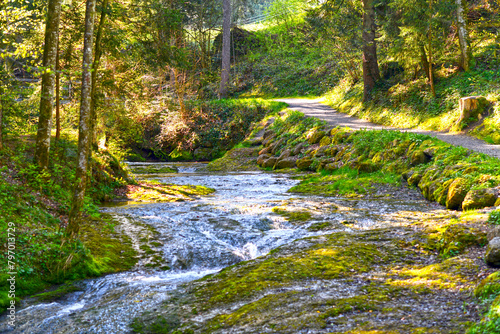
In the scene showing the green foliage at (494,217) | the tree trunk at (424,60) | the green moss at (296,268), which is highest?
the tree trunk at (424,60)

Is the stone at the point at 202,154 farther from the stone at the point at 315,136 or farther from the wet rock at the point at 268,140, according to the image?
the stone at the point at 315,136

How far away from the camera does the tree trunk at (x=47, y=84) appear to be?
332 inches

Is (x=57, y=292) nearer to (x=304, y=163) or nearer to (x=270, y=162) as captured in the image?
(x=304, y=163)

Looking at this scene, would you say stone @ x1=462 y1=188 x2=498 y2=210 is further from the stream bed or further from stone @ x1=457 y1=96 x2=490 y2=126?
stone @ x1=457 y1=96 x2=490 y2=126

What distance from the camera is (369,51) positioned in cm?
2066

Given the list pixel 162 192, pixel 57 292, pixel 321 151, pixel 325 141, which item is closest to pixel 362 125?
pixel 325 141

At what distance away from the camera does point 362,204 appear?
9.79 meters

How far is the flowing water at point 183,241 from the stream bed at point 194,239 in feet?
0.04

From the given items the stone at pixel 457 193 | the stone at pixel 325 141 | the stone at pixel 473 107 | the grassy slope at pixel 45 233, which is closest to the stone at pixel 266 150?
the stone at pixel 325 141

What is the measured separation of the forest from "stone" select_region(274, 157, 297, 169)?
0.06 metres

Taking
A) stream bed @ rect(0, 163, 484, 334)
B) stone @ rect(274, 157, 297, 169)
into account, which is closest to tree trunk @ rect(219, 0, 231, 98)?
stone @ rect(274, 157, 297, 169)

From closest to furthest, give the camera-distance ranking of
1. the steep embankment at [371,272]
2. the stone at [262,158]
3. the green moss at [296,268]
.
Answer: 1. the steep embankment at [371,272]
2. the green moss at [296,268]
3. the stone at [262,158]

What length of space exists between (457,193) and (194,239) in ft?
18.8

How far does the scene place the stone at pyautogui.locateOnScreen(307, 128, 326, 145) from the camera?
700 inches
